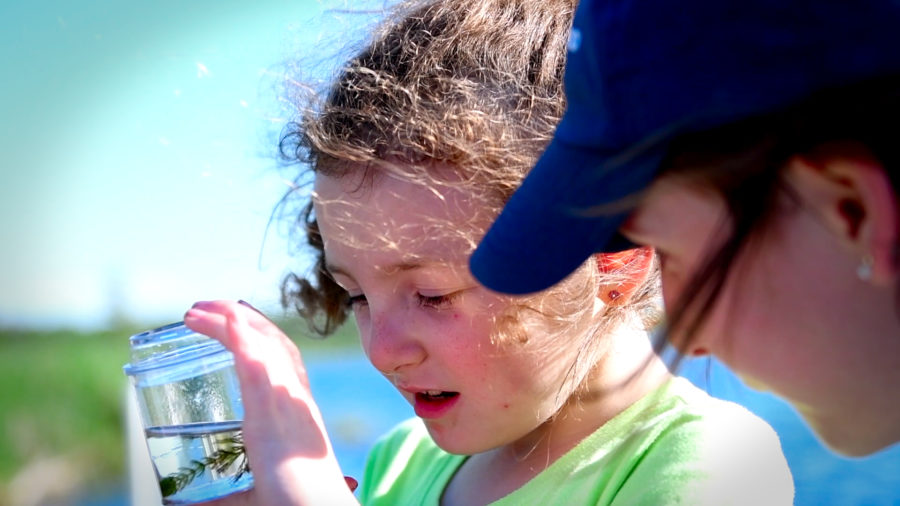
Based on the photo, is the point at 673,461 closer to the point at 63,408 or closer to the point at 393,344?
the point at 393,344

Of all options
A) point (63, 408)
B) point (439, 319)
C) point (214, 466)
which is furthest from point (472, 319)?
point (63, 408)

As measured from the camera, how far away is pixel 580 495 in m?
0.98

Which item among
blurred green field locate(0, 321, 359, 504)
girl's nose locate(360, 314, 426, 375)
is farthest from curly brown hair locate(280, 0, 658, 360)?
blurred green field locate(0, 321, 359, 504)

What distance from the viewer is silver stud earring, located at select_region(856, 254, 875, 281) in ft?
1.59

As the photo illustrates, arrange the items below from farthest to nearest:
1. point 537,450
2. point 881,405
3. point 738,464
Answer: point 537,450 < point 738,464 < point 881,405

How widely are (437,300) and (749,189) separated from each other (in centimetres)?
50

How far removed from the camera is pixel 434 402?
1.00 meters

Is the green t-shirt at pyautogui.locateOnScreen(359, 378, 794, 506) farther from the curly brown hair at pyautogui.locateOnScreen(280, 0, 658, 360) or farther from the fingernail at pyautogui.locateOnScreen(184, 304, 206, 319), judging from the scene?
the fingernail at pyautogui.locateOnScreen(184, 304, 206, 319)

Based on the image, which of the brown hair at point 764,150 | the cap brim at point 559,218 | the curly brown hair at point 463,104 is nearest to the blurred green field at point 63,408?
the curly brown hair at point 463,104

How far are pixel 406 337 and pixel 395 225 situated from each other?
0.12 metres

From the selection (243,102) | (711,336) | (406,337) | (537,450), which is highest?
(243,102)

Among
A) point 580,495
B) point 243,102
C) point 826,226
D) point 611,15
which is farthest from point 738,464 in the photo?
point 243,102

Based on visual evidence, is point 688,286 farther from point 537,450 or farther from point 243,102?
point 243,102

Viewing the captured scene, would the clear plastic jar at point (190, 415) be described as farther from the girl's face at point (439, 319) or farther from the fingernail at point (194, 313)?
the girl's face at point (439, 319)
